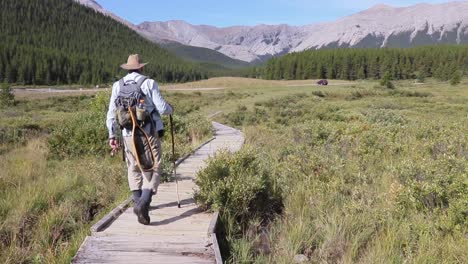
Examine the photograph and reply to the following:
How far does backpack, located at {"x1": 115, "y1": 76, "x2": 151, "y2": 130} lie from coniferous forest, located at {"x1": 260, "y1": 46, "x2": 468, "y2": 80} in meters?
129

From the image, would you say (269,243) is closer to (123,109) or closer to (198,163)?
(123,109)

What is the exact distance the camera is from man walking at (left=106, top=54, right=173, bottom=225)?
5.50 meters

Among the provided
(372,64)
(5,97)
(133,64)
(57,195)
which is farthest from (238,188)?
(372,64)

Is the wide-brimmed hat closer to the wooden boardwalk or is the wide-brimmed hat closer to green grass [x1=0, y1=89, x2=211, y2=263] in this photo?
the wooden boardwalk

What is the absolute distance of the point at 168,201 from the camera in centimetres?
695

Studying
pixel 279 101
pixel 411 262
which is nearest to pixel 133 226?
pixel 411 262

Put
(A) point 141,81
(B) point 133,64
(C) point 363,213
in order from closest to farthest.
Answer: (A) point 141,81
(B) point 133,64
(C) point 363,213

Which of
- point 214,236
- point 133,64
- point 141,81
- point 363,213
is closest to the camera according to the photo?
point 214,236

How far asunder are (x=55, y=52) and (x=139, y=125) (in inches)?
5701

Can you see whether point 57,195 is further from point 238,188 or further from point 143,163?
point 238,188

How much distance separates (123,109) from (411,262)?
3.96 m

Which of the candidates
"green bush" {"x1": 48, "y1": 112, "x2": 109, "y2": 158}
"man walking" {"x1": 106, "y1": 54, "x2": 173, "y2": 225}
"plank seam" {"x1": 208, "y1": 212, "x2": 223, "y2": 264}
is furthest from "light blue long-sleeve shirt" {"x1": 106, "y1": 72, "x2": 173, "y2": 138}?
"green bush" {"x1": 48, "y1": 112, "x2": 109, "y2": 158}

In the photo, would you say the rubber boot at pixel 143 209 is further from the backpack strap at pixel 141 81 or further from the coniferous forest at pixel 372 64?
the coniferous forest at pixel 372 64

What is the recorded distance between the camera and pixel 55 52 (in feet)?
446
